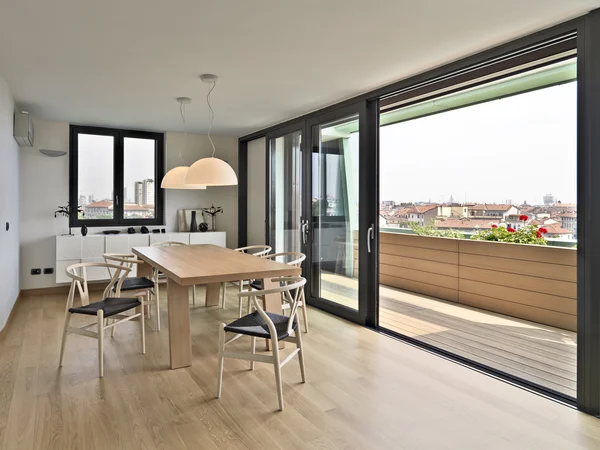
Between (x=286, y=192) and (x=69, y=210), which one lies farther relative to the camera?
(x=69, y=210)

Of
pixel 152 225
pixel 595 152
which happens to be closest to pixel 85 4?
pixel 595 152

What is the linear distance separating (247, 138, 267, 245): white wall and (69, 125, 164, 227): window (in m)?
1.44

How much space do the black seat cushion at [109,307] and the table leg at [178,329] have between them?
37 cm

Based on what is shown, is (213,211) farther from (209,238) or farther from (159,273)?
(159,273)

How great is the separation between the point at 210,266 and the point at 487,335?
9.37 ft

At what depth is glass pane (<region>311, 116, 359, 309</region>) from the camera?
4.68 metres

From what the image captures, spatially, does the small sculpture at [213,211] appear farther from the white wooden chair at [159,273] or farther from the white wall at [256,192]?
the white wooden chair at [159,273]

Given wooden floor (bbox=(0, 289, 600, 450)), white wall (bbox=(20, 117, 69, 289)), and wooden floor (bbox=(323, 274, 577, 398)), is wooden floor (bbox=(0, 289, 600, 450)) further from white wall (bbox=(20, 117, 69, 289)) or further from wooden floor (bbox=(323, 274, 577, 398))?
white wall (bbox=(20, 117, 69, 289))

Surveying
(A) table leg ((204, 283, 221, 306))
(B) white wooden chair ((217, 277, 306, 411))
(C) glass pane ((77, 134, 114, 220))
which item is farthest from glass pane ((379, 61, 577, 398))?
(C) glass pane ((77, 134, 114, 220))

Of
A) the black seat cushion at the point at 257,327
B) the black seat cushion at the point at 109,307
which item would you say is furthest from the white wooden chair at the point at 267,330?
the black seat cushion at the point at 109,307

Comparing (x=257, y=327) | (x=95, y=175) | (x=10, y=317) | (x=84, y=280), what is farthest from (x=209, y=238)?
(x=257, y=327)

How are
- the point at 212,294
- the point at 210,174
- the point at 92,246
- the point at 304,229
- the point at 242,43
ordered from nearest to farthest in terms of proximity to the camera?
the point at 242,43 → the point at 210,174 → the point at 212,294 → the point at 304,229 → the point at 92,246

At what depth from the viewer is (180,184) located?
4.66 metres

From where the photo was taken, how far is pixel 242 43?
312cm
